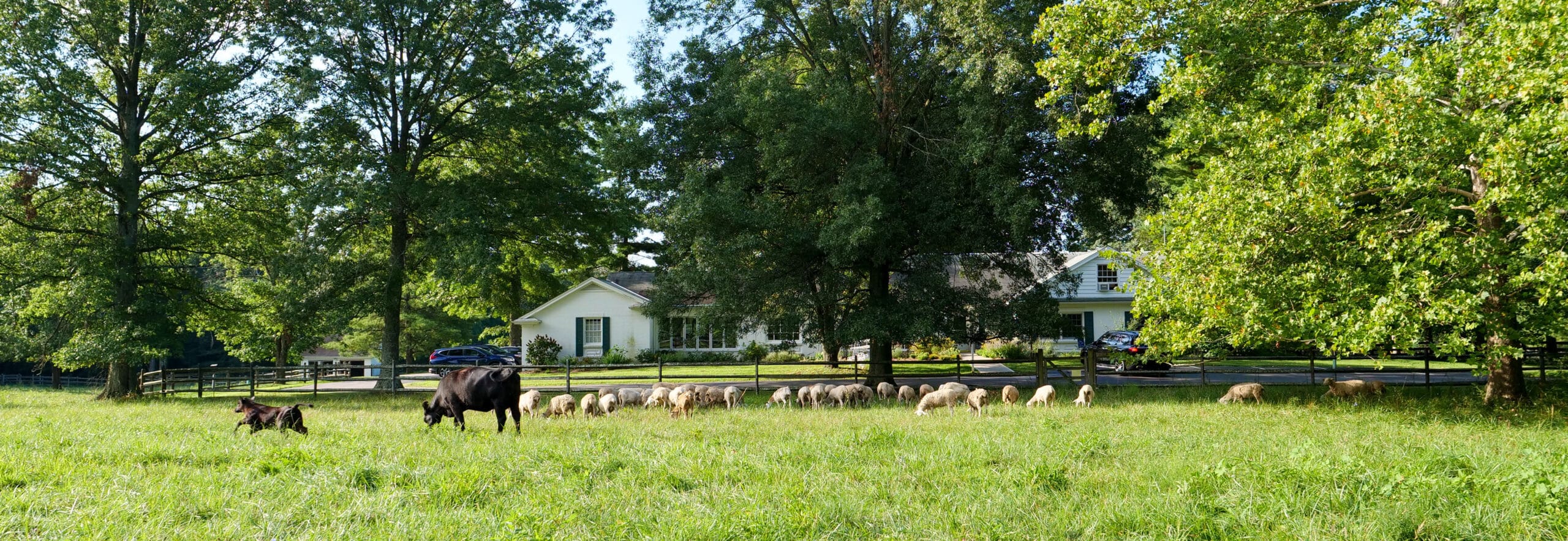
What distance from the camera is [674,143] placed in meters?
21.2

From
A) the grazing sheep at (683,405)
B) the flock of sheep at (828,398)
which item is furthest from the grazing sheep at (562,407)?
the grazing sheep at (683,405)

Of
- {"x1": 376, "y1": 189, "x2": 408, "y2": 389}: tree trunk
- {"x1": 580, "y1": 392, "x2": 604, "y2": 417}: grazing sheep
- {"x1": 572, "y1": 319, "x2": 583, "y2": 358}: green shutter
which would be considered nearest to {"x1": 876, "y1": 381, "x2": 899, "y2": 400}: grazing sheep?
{"x1": 580, "y1": 392, "x2": 604, "y2": 417}: grazing sheep

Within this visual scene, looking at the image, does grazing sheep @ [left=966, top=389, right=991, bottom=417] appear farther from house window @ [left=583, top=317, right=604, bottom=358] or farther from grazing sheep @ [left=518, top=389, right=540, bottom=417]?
house window @ [left=583, top=317, right=604, bottom=358]

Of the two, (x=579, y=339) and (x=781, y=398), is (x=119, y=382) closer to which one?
(x=781, y=398)

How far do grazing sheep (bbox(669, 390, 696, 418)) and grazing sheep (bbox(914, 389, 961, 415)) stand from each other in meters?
3.78

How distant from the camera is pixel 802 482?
7160 millimetres

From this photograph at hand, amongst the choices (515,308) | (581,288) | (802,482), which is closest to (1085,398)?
(802,482)

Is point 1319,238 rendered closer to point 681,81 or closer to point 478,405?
point 478,405

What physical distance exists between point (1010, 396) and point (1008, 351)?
18.1m

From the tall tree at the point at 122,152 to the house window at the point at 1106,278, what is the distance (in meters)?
32.7

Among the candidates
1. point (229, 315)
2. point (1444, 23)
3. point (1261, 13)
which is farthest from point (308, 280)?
point (1444, 23)

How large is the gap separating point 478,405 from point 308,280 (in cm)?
1363

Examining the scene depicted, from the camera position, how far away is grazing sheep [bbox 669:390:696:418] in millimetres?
14711

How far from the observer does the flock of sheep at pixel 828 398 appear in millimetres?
15008
